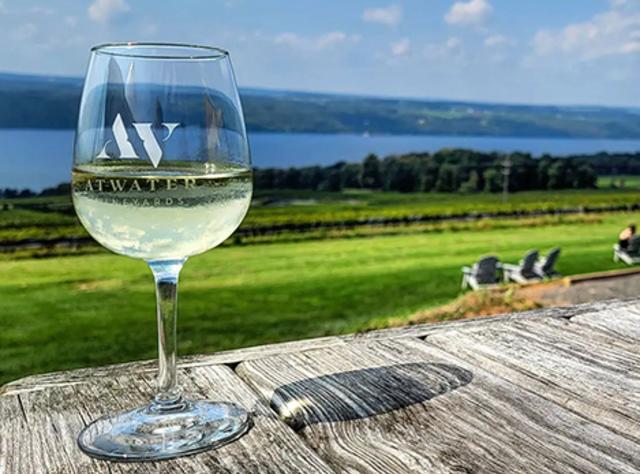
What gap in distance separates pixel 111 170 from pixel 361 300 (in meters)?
22.8

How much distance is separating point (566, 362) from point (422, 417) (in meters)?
0.25

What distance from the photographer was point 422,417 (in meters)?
0.73

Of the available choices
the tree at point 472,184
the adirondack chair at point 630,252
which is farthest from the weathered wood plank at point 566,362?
the tree at point 472,184

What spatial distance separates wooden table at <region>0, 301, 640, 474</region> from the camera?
636 millimetres

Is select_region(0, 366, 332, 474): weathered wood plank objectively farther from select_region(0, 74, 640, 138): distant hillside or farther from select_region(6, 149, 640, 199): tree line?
select_region(0, 74, 640, 138): distant hillside

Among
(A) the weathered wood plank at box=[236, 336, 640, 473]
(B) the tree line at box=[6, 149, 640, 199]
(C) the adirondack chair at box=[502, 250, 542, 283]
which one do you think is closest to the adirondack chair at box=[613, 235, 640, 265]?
(C) the adirondack chair at box=[502, 250, 542, 283]

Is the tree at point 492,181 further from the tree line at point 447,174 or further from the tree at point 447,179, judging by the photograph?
the tree at point 447,179

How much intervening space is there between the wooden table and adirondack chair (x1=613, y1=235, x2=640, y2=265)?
24015mm

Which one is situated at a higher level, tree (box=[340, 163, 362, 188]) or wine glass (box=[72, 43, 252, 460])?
wine glass (box=[72, 43, 252, 460])

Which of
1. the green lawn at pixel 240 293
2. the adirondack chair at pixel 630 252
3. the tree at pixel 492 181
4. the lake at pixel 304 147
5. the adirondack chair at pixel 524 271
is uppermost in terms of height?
the lake at pixel 304 147

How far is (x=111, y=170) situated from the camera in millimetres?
648

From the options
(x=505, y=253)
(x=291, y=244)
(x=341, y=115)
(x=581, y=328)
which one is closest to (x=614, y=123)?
(x=341, y=115)

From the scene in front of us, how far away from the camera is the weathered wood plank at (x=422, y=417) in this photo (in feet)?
2.08

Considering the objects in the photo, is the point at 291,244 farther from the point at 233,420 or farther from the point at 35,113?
the point at 233,420
